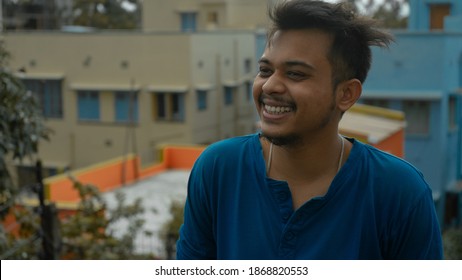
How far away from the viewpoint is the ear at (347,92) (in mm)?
1890

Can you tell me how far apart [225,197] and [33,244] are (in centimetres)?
424

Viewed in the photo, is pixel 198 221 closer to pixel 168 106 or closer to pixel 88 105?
pixel 168 106


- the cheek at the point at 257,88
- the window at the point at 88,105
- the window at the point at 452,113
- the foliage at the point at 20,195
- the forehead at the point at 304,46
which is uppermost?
the forehead at the point at 304,46

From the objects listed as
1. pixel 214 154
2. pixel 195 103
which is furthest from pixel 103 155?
pixel 214 154

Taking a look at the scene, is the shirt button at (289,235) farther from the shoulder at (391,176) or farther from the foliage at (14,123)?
the foliage at (14,123)

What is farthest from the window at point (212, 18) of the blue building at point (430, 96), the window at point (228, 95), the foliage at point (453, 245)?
the foliage at point (453, 245)

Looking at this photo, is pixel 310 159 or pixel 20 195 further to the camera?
pixel 20 195

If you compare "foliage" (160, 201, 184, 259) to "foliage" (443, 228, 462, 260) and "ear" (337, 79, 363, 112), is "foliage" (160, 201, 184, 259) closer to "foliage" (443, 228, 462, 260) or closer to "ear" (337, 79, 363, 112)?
"foliage" (443, 228, 462, 260)

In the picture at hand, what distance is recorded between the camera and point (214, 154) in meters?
2.03

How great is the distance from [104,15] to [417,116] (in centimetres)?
1412

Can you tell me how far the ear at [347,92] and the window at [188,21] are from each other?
72.3 ft

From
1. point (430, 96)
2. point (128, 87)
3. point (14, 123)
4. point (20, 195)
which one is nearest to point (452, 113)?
point (430, 96)

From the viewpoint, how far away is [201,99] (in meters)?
19.2

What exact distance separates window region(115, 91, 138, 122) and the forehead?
56.8 feet
